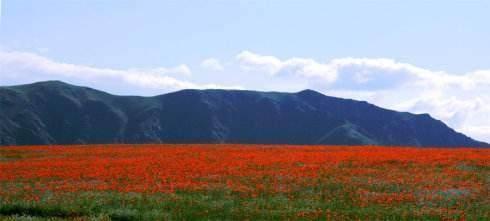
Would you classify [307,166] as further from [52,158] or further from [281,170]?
[52,158]

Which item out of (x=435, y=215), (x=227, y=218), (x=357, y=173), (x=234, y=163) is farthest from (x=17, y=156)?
(x=435, y=215)

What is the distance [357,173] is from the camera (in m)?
37.0

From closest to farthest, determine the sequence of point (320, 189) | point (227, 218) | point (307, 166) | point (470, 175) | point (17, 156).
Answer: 1. point (227, 218)
2. point (320, 189)
3. point (470, 175)
4. point (307, 166)
5. point (17, 156)

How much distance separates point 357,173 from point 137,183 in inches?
535

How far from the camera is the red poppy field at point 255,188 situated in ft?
78.5

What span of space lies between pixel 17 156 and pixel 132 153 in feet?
33.5

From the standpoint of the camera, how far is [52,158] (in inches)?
1967

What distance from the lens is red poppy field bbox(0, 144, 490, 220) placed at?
23938mm

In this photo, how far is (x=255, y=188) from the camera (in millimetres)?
30516

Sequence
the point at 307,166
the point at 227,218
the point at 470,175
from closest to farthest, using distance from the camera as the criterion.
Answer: the point at 227,218 → the point at 470,175 → the point at 307,166

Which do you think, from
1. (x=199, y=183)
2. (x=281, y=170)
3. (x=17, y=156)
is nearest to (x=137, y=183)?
(x=199, y=183)

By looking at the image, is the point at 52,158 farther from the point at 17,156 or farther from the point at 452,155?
the point at 452,155

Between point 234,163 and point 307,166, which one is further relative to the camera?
point 234,163

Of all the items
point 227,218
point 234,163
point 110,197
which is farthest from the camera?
point 234,163
